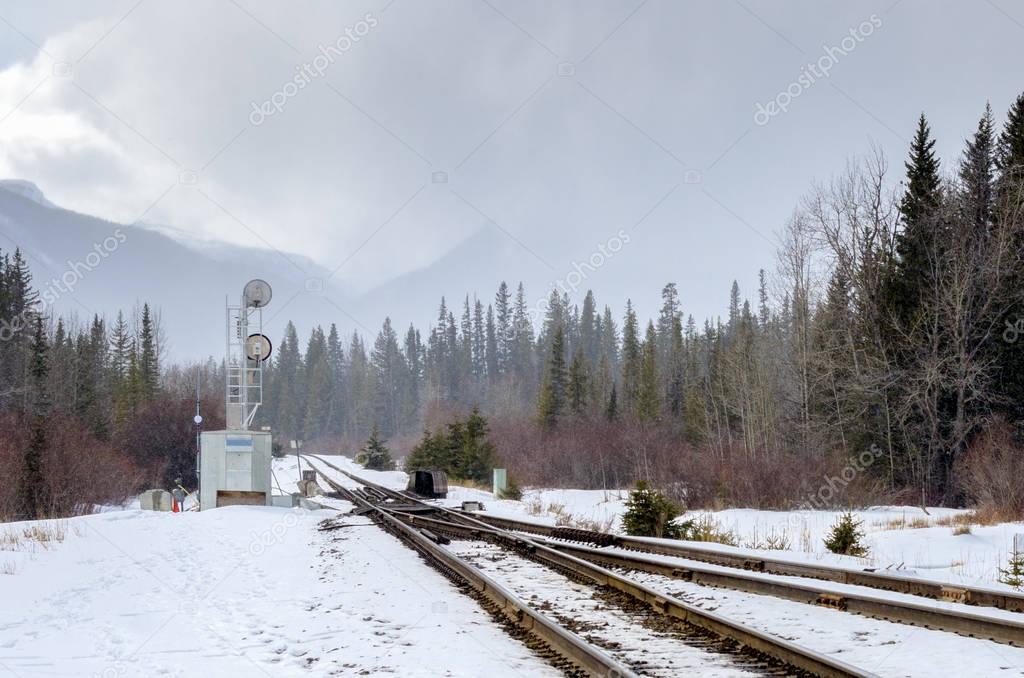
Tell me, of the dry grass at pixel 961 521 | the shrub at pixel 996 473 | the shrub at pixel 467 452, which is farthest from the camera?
the shrub at pixel 467 452

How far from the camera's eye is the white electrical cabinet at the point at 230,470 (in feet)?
75.9

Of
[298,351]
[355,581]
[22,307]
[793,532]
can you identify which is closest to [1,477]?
[355,581]

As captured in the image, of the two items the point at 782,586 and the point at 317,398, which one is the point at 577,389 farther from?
the point at 317,398

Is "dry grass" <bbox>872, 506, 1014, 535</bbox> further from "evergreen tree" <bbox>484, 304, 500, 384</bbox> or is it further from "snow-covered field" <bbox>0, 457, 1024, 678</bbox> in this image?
"evergreen tree" <bbox>484, 304, 500, 384</bbox>

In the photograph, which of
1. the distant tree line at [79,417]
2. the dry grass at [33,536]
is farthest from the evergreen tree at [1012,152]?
the distant tree line at [79,417]

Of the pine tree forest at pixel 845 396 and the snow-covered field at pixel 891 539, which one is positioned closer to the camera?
the snow-covered field at pixel 891 539

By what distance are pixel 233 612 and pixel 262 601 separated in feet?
2.31

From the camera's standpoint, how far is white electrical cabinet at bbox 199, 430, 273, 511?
23125 mm

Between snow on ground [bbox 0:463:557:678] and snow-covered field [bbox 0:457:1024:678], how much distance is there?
0.08ft

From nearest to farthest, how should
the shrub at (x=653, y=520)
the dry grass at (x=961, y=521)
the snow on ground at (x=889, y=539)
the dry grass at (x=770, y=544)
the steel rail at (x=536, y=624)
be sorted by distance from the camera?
the steel rail at (x=536, y=624) < the snow on ground at (x=889, y=539) < the dry grass at (x=770, y=544) < the shrub at (x=653, y=520) < the dry grass at (x=961, y=521)

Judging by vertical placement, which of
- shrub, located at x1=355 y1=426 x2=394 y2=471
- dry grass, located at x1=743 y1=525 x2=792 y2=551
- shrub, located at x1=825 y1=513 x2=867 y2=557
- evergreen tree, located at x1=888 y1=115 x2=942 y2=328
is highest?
evergreen tree, located at x1=888 y1=115 x2=942 y2=328

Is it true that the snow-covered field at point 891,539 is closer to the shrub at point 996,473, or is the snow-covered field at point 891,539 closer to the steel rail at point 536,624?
the shrub at point 996,473

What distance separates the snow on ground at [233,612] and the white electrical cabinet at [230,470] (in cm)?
785

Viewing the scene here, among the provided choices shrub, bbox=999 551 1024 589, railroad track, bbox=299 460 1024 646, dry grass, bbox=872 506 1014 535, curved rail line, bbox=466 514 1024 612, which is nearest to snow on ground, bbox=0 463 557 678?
railroad track, bbox=299 460 1024 646
